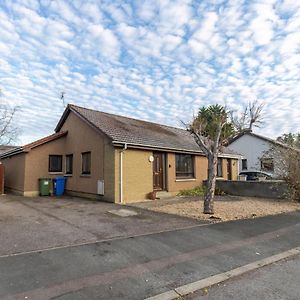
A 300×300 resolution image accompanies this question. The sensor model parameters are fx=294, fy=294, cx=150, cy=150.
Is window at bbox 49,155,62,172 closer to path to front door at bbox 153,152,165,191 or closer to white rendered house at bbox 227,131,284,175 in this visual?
path to front door at bbox 153,152,165,191

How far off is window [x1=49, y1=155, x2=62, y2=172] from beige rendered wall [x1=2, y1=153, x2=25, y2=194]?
5.66 ft

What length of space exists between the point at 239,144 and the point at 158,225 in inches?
1149

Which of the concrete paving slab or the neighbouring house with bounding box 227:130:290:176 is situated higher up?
the neighbouring house with bounding box 227:130:290:176

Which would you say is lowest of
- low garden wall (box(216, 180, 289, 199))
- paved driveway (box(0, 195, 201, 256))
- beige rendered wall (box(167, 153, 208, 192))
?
paved driveway (box(0, 195, 201, 256))

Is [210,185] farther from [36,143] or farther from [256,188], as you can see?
[36,143]

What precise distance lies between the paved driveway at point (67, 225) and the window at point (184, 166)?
7.22 meters

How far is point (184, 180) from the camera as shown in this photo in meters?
18.6

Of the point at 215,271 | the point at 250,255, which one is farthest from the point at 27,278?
the point at 250,255

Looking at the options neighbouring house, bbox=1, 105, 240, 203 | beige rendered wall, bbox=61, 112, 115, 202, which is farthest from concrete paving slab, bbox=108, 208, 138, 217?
beige rendered wall, bbox=61, 112, 115, 202

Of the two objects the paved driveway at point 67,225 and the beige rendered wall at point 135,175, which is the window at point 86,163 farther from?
the paved driveway at point 67,225

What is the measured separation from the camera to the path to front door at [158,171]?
1689cm

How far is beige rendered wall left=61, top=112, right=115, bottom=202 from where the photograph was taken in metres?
14.7

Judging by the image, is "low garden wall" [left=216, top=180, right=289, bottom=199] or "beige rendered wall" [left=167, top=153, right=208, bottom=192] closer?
"low garden wall" [left=216, top=180, right=289, bottom=199]

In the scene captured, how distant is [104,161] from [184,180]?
5.82 metres
